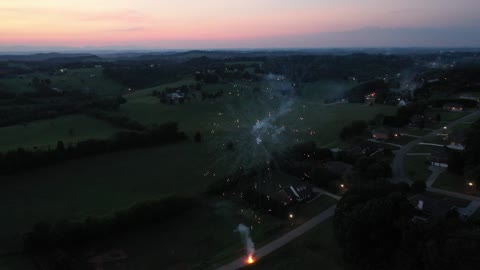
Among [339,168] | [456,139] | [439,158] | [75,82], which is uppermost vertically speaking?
[75,82]

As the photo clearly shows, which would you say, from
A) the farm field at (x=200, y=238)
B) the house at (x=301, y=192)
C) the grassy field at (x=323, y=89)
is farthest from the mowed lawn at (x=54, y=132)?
the grassy field at (x=323, y=89)

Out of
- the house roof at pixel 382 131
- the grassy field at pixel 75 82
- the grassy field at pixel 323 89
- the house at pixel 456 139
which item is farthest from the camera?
the grassy field at pixel 323 89

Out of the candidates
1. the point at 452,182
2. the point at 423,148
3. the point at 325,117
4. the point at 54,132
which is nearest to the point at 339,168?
the point at 452,182

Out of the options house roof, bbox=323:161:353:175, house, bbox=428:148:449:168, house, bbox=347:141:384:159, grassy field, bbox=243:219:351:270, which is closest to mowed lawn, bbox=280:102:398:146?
house, bbox=347:141:384:159

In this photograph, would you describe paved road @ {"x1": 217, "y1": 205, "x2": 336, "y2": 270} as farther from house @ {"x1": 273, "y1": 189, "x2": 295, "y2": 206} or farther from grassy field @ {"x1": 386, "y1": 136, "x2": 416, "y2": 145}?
grassy field @ {"x1": 386, "y1": 136, "x2": 416, "y2": 145}

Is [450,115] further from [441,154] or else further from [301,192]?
[301,192]

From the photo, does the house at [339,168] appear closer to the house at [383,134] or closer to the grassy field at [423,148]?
the grassy field at [423,148]
